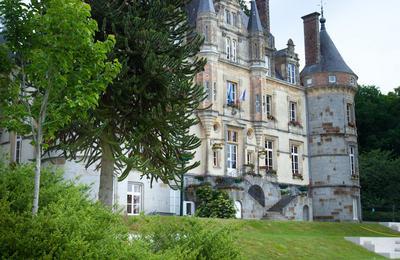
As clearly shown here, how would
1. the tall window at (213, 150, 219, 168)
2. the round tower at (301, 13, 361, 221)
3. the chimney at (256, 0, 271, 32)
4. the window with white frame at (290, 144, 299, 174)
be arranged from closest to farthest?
the tall window at (213, 150, 219, 168), the round tower at (301, 13, 361, 221), the window with white frame at (290, 144, 299, 174), the chimney at (256, 0, 271, 32)

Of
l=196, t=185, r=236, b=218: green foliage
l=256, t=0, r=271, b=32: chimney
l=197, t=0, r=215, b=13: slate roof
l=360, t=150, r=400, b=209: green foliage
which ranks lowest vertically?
l=196, t=185, r=236, b=218: green foliage

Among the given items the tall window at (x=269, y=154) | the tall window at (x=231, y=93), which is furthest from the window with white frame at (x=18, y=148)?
the tall window at (x=269, y=154)

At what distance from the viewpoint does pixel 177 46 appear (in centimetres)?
1692

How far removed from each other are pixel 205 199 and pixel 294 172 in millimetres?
10053

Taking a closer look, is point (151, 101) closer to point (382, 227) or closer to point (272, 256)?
point (272, 256)

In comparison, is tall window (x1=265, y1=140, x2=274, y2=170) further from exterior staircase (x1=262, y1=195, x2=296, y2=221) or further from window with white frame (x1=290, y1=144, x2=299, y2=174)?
exterior staircase (x1=262, y1=195, x2=296, y2=221)

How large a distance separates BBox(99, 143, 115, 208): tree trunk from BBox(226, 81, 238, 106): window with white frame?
1799cm

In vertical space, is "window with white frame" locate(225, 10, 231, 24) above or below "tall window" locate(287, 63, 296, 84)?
above

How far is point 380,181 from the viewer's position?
4709cm

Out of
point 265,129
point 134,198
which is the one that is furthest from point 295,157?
point 134,198

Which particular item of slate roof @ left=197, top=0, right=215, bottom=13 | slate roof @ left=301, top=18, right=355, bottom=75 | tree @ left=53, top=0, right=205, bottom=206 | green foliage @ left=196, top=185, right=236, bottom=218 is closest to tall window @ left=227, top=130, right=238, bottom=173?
green foliage @ left=196, top=185, right=236, bottom=218

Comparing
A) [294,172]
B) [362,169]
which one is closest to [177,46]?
[294,172]

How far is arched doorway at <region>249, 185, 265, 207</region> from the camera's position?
34.4m

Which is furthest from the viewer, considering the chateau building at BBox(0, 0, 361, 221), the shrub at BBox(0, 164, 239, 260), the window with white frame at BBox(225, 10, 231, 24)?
the window with white frame at BBox(225, 10, 231, 24)
